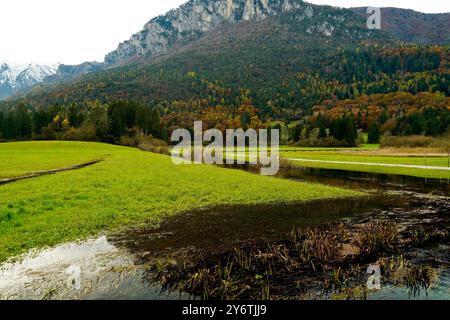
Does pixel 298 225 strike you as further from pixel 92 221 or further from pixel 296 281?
pixel 92 221

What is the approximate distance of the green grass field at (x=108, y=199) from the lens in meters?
16.8

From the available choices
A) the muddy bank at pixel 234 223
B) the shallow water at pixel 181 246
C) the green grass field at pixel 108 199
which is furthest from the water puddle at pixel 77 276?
the muddy bank at pixel 234 223

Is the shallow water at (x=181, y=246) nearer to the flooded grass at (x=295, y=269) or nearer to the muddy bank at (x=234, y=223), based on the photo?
the muddy bank at (x=234, y=223)

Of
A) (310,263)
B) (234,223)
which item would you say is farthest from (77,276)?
(234,223)

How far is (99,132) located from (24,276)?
4084 inches

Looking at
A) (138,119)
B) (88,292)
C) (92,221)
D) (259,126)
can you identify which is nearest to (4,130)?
(138,119)

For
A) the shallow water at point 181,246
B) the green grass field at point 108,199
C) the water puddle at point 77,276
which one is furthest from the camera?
the green grass field at point 108,199

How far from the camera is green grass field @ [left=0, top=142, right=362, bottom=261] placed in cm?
1675

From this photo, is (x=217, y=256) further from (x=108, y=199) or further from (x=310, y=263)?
(x=108, y=199)

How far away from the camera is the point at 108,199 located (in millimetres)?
23812

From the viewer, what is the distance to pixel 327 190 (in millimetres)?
29656

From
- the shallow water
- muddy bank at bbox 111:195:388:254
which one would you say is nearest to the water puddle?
the shallow water

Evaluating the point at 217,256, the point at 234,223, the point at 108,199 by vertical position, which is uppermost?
the point at 108,199

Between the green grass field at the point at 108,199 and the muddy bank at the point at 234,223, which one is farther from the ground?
the green grass field at the point at 108,199
